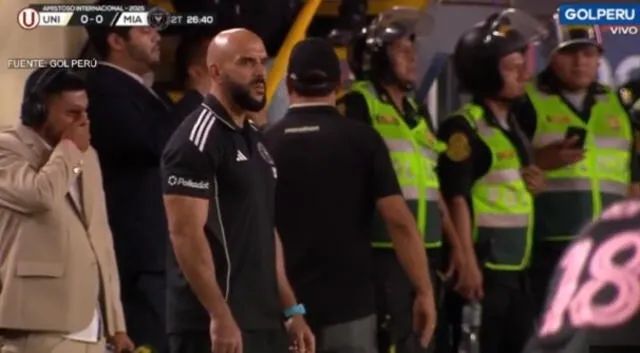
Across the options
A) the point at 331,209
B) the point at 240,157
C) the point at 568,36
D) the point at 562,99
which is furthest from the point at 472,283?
the point at 240,157

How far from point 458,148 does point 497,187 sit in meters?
0.23

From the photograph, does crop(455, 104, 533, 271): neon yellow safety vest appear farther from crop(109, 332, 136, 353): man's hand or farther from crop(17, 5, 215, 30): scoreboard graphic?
crop(109, 332, 136, 353): man's hand

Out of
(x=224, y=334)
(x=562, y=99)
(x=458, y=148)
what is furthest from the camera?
(x=562, y=99)

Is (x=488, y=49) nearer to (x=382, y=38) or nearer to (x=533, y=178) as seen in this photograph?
(x=382, y=38)

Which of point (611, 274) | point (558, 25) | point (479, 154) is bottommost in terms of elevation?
point (611, 274)

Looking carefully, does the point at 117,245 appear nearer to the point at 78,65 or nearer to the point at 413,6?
the point at 78,65

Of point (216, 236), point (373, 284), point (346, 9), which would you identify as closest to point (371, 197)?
point (373, 284)

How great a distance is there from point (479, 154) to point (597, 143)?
1.91ft

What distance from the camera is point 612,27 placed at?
9.03 m

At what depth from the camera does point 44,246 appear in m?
6.24

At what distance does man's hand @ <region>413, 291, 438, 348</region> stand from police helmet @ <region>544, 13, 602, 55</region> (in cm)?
168

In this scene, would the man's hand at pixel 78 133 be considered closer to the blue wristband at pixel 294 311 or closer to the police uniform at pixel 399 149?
the blue wristband at pixel 294 311

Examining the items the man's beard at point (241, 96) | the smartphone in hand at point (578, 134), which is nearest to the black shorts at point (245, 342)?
the man's beard at point (241, 96)

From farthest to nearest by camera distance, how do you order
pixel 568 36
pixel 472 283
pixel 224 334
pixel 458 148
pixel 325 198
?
pixel 568 36, pixel 458 148, pixel 472 283, pixel 325 198, pixel 224 334
